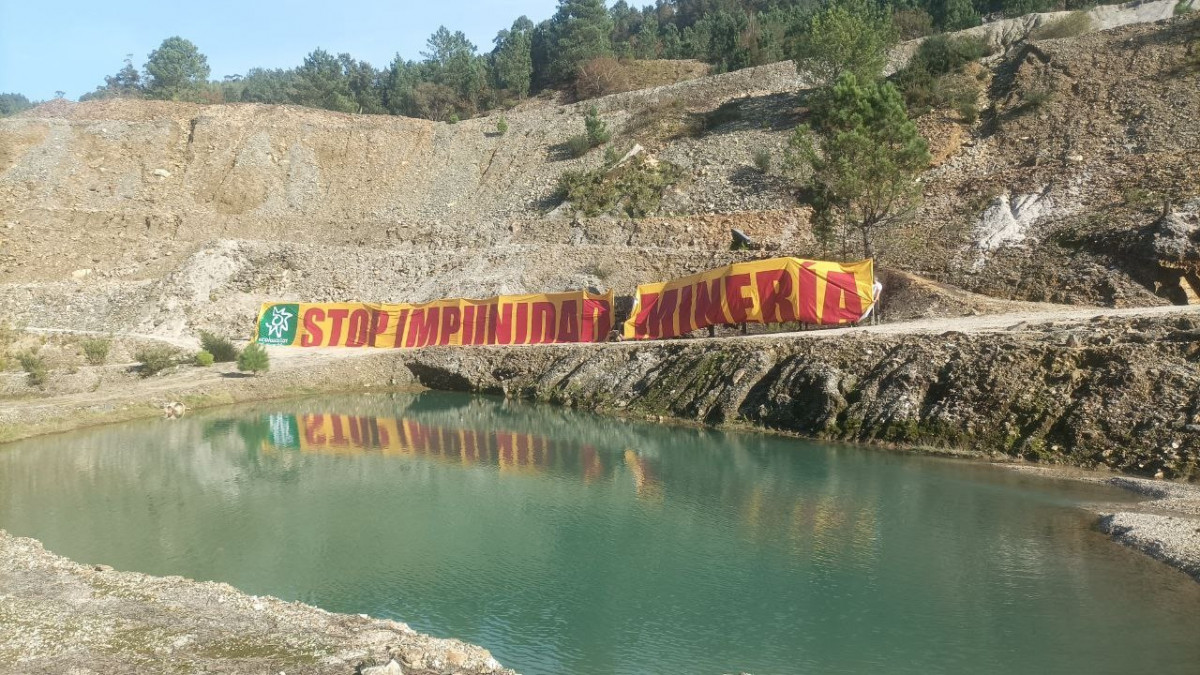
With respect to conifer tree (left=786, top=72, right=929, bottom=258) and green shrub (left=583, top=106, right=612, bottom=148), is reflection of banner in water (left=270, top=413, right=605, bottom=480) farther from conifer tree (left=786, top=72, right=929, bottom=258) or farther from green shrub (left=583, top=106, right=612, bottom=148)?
green shrub (left=583, top=106, right=612, bottom=148)

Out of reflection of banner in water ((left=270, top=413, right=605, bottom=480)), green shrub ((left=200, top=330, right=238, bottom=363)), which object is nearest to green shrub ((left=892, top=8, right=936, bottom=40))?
green shrub ((left=200, top=330, right=238, bottom=363))

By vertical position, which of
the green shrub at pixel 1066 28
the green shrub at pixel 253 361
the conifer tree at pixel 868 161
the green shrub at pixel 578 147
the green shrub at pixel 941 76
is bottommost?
the green shrub at pixel 253 361

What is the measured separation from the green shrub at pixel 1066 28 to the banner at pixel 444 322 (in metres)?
34.0

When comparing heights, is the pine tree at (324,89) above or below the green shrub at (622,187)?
above

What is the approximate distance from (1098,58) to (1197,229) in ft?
66.7

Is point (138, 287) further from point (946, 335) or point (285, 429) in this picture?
point (946, 335)

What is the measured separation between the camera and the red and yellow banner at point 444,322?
30.8 m

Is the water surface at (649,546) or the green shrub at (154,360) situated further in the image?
the green shrub at (154,360)

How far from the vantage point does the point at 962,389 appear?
723 inches

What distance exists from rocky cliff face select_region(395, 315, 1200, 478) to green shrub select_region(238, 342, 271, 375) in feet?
37.3

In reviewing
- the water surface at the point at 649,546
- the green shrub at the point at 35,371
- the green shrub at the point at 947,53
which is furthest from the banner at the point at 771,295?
the green shrub at the point at 947,53

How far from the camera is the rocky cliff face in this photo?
16.1 m

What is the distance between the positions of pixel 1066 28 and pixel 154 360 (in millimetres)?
48840

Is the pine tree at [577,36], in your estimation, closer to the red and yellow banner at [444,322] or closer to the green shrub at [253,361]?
the red and yellow banner at [444,322]
